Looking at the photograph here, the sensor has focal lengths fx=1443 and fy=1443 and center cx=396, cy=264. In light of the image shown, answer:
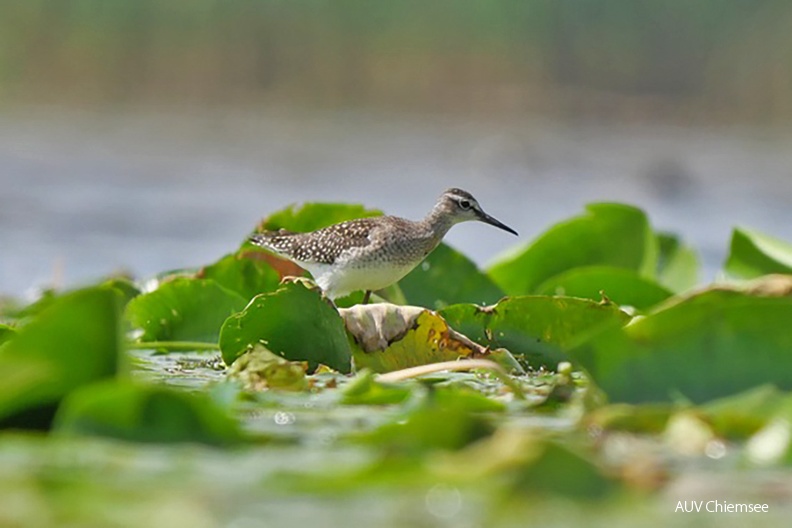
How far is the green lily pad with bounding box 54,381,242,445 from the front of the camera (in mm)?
2832

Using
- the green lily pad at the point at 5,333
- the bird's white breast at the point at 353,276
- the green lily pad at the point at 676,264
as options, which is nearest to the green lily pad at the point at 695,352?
the green lily pad at the point at 5,333

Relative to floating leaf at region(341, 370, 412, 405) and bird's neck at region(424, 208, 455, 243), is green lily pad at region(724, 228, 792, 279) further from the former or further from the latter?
floating leaf at region(341, 370, 412, 405)

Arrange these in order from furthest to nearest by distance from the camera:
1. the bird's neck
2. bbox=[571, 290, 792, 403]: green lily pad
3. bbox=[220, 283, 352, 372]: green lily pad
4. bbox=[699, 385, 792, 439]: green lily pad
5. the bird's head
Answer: the bird's head
the bird's neck
bbox=[220, 283, 352, 372]: green lily pad
bbox=[571, 290, 792, 403]: green lily pad
bbox=[699, 385, 792, 439]: green lily pad

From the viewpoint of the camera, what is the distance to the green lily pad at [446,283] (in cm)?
554

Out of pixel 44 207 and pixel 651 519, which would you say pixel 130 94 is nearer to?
pixel 44 207

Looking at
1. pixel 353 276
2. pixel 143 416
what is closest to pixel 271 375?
pixel 143 416

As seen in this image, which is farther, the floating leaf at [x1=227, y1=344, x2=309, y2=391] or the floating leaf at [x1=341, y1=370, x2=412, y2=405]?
the floating leaf at [x1=227, y1=344, x2=309, y2=391]

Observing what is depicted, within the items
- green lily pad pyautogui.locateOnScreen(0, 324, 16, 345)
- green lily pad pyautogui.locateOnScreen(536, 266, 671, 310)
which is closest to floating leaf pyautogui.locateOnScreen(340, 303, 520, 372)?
green lily pad pyautogui.locateOnScreen(0, 324, 16, 345)

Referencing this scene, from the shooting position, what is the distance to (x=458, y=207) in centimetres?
741

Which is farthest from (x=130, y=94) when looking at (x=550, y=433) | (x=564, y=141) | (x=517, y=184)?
(x=550, y=433)

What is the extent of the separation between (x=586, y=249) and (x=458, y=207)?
50.9 inches

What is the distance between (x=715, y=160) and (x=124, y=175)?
9.28m

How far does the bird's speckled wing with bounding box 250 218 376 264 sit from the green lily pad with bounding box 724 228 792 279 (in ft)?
5.51

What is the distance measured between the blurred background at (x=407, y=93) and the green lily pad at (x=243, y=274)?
1378 cm
